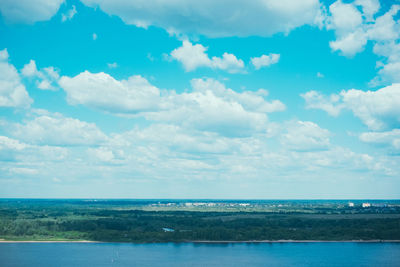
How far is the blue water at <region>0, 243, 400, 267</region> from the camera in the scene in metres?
60.1

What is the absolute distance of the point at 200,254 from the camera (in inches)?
2638

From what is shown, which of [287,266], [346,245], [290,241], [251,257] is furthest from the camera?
[290,241]

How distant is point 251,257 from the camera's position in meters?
64.4

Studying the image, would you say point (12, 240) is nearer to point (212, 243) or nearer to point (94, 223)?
point (94, 223)

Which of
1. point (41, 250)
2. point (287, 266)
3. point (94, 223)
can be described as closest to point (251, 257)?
point (287, 266)

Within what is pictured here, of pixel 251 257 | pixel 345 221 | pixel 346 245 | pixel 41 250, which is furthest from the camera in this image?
pixel 345 221

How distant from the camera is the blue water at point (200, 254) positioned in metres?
60.1

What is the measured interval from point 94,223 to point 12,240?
62.4 feet

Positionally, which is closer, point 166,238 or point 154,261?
point 154,261

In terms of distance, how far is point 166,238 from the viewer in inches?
3223

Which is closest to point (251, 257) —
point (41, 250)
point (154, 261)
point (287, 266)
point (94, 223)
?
point (287, 266)

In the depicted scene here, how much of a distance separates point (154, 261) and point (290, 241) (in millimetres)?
32474

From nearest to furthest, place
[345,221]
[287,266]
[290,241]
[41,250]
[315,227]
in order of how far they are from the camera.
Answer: [287,266], [41,250], [290,241], [315,227], [345,221]

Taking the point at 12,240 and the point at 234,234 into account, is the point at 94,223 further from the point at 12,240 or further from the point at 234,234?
the point at 234,234
